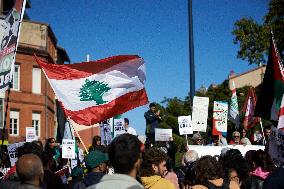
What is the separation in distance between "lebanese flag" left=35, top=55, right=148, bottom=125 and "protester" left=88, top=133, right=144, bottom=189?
5908 mm

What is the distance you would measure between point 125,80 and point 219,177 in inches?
217

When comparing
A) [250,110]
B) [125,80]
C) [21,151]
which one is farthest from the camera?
[250,110]

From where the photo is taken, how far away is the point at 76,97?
10.4 meters

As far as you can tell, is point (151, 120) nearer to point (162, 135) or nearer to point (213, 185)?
point (162, 135)

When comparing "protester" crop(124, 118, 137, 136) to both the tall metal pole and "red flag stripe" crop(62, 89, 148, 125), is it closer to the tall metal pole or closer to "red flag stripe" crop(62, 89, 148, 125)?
the tall metal pole

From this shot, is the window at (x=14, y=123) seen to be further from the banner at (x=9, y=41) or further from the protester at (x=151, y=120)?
the banner at (x=9, y=41)

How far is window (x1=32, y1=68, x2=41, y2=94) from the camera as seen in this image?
46.1 m

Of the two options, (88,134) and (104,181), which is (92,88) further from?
(88,134)

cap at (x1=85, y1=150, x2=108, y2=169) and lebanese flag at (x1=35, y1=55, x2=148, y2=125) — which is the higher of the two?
lebanese flag at (x1=35, y1=55, x2=148, y2=125)

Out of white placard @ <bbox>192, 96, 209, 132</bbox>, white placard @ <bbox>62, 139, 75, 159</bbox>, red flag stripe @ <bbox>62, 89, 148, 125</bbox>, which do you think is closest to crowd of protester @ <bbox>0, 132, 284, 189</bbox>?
red flag stripe @ <bbox>62, 89, 148, 125</bbox>

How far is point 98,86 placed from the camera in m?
10.9

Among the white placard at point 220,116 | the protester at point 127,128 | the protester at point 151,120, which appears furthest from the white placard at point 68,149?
the white placard at point 220,116

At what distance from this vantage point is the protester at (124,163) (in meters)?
3.85

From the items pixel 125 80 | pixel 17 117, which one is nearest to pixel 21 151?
pixel 125 80
